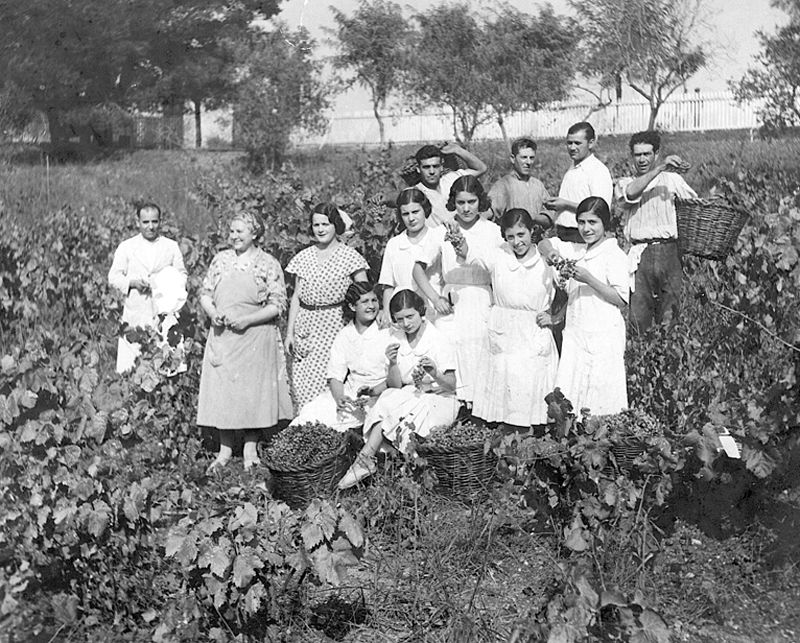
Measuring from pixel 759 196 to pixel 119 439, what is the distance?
5556 millimetres

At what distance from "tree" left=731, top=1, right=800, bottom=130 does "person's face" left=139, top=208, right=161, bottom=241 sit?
1071cm

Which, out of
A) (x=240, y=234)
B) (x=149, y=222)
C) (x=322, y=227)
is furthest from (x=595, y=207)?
(x=149, y=222)

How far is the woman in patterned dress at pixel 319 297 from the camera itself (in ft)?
18.8

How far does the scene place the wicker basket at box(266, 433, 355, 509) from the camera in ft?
15.3

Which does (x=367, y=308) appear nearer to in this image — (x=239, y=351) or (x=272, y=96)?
(x=239, y=351)

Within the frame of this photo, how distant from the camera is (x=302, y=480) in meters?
4.68

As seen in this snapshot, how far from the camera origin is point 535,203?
6250 mm

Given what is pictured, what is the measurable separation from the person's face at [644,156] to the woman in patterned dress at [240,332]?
7.98ft

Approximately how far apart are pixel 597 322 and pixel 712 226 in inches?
41.9

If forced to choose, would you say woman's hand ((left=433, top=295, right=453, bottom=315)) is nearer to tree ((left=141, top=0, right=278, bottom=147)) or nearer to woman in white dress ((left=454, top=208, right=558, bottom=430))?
woman in white dress ((left=454, top=208, right=558, bottom=430))

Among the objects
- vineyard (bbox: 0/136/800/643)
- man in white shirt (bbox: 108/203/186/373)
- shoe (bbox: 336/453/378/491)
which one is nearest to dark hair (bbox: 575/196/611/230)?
vineyard (bbox: 0/136/800/643)

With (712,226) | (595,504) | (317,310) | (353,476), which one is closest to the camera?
(595,504)

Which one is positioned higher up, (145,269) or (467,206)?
(467,206)

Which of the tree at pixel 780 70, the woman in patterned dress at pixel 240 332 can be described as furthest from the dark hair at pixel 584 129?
the tree at pixel 780 70
